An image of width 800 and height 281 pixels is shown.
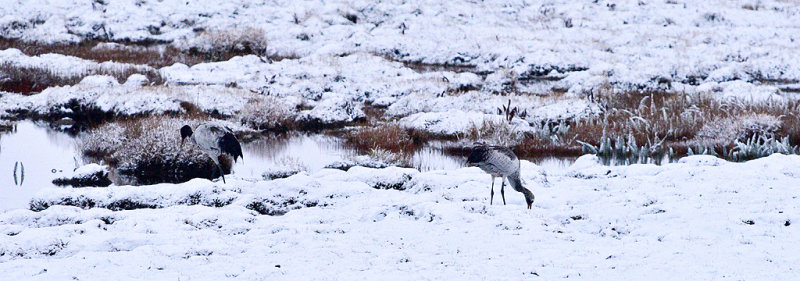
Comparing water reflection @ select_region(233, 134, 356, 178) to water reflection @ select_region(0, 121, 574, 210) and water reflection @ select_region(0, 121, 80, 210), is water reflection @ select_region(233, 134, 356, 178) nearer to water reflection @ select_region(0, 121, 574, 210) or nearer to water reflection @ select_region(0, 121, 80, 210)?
water reflection @ select_region(0, 121, 574, 210)

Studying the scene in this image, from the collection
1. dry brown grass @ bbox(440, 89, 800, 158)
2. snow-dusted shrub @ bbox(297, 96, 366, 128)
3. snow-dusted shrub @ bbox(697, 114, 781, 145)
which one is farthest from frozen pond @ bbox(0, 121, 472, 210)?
snow-dusted shrub @ bbox(697, 114, 781, 145)

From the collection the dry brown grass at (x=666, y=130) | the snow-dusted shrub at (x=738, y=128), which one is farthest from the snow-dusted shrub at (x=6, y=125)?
the snow-dusted shrub at (x=738, y=128)

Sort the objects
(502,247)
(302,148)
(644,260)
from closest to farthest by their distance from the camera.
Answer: (644,260)
(502,247)
(302,148)

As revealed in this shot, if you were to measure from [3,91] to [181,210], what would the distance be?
49.9ft

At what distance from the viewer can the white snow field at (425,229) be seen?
6414 millimetres

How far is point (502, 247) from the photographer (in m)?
7.20

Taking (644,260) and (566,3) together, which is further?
(566,3)

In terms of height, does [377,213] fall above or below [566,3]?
below

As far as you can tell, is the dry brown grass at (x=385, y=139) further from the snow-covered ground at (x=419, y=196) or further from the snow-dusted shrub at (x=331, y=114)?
the snow-dusted shrub at (x=331, y=114)

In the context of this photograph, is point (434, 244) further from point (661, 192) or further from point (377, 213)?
point (661, 192)

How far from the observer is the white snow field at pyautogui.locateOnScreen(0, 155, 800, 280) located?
6414 millimetres

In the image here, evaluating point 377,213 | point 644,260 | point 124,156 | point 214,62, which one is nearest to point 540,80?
point 214,62

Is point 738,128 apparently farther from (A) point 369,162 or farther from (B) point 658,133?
(A) point 369,162

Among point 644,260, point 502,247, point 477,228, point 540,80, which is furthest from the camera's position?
point 540,80
